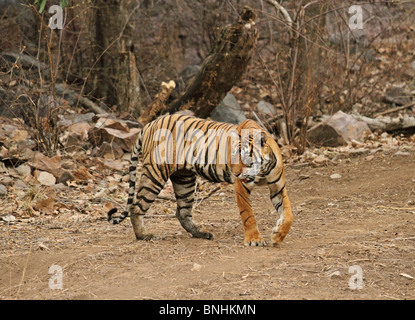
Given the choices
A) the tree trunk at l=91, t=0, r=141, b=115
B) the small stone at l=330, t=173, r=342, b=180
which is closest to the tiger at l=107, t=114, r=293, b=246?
the small stone at l=330, t=173, r=342, b=180

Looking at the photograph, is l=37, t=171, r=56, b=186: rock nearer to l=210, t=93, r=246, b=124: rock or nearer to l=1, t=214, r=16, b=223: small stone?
l=1, t=214, r=16, b=223: small stone

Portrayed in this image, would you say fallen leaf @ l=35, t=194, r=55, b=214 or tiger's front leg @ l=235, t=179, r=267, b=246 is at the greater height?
tiger's front leg @ l=235, t=179, r=267, b=246

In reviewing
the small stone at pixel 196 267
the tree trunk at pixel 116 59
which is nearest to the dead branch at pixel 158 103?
the tree trunk at pixel 116 59

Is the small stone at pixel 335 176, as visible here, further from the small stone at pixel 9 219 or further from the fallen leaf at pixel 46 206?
the small stone at pixel 9 219

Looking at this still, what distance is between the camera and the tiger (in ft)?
17.5

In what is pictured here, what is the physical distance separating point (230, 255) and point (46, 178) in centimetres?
440

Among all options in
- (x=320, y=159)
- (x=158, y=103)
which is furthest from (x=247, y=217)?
(x=158, y=103)

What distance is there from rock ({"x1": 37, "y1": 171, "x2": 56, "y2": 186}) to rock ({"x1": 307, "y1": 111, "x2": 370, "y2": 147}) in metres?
4.55

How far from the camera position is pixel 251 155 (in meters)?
5.29

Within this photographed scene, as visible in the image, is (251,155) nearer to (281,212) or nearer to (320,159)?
(281,212)

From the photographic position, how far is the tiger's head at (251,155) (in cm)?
528

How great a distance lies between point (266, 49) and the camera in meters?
16.3
